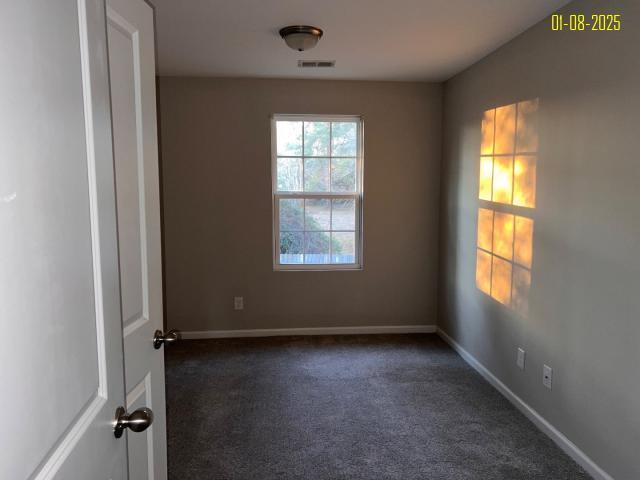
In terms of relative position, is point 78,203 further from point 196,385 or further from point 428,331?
point 428,331

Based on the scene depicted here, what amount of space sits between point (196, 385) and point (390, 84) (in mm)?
3013

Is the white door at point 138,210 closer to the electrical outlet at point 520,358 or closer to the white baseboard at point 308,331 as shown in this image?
the electrical outlet at point 520,358

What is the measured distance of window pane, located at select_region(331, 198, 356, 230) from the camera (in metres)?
4.54

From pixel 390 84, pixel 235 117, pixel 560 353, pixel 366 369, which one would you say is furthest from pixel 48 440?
pixel 390 84

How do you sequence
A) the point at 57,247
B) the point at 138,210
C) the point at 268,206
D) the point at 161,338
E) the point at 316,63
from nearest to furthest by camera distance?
the point at 57,247
the point at 138,210
the point at 161,338
the point at 316,63
the point at 268,206

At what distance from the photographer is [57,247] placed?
2.36 ft

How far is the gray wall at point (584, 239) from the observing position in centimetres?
211

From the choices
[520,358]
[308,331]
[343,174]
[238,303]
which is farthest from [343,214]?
[520,358]

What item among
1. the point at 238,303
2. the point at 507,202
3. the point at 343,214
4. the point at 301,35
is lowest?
the point at 238,303

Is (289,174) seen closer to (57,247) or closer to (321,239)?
(321,239)

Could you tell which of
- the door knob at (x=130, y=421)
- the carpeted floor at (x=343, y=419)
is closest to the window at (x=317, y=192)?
the carpeted floor at (x=343, y=419)

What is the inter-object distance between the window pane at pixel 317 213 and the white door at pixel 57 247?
356 centimetres

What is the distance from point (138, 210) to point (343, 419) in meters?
2.01

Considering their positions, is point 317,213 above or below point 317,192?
below
